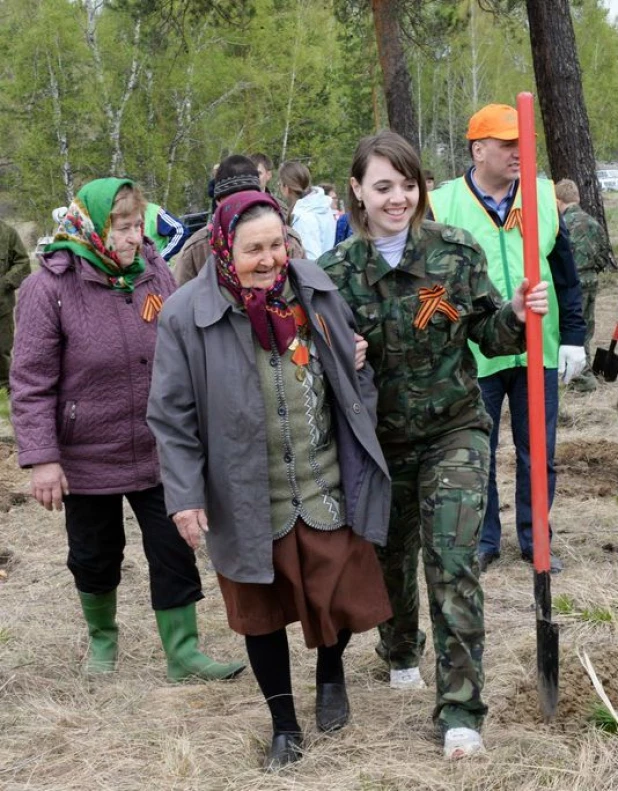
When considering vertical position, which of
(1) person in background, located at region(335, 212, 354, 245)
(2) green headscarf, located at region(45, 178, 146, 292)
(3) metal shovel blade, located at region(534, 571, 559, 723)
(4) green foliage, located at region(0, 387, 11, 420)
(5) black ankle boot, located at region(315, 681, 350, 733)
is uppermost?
(1) person in background, located at region(335, 212, 354, 245)

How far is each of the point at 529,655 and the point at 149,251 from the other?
2.06m

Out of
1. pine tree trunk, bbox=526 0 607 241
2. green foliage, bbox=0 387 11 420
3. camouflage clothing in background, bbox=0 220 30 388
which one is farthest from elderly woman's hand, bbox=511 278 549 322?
pine tree trunk, bbox=526 0 607 241

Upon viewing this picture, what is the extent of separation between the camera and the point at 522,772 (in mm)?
3133

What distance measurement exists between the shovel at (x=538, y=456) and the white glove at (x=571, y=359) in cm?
139

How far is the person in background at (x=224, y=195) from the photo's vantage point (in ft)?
16.7

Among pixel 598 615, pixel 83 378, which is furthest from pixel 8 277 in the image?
pixel 598 615

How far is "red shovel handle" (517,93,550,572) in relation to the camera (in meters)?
3.27

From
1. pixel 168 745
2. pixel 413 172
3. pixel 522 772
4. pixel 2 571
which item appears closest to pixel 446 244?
pixel 413 172

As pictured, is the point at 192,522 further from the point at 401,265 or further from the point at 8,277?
the point at 8,277

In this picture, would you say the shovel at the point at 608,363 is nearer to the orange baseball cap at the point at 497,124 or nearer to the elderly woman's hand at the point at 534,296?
the orange baseball cap at the point at 497,124

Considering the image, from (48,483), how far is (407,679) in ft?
4.73

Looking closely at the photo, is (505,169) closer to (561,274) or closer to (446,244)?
(561,274)

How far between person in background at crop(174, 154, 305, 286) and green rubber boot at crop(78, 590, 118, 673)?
1645 millimetres

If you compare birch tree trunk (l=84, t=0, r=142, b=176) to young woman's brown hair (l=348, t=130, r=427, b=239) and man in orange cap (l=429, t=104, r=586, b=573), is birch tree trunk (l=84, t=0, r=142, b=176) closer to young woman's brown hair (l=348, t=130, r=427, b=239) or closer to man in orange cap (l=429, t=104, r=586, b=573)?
man in orange cap (l=429, t=104, r=586, b=573)
